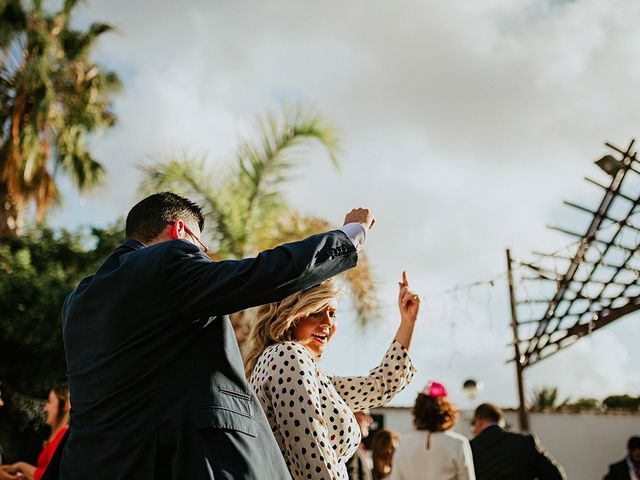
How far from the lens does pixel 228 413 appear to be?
173cm

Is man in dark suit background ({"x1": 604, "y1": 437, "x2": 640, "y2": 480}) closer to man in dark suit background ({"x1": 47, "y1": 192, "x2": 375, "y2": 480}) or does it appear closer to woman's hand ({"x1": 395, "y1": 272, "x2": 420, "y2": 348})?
woman's hand ({"x1": 395, "y1": 272, "x2": 420, "y2": 348})

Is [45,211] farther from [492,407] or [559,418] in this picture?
[559,418]

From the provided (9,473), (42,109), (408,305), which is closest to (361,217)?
(408,305)

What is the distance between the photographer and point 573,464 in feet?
65.1

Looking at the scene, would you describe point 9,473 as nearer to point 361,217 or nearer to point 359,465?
point 359,465

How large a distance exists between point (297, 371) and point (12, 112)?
14.2 metres

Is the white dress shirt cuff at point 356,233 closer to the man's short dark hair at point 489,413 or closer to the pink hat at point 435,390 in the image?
the pink hat at point 435,390

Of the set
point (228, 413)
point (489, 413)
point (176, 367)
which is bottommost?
point (228, 413)

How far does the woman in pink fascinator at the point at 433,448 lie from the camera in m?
4.64

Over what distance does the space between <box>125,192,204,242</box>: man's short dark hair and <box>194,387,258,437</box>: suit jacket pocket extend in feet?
1.92

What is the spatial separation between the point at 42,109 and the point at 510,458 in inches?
478

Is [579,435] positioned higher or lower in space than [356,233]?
higher

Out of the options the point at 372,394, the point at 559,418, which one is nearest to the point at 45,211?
the point at 372,394

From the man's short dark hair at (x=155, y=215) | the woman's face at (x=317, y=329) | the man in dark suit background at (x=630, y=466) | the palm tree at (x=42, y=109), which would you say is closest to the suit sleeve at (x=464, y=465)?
the woman's face at (x=317, y=329)
